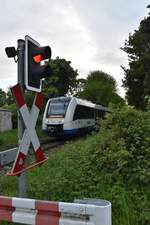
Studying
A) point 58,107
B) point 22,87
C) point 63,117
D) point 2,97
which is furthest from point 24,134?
point 2,97

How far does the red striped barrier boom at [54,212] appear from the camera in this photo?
4.75 m

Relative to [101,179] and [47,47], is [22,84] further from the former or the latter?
[101,179]

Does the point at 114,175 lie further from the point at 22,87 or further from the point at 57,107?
the point at 57,107

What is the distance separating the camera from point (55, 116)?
103 feet

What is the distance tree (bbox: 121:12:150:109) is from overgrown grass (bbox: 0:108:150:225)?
1167 inches

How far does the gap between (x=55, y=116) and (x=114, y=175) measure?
22.9 m

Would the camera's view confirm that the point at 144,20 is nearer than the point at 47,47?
No

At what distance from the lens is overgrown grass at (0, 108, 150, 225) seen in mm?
7104

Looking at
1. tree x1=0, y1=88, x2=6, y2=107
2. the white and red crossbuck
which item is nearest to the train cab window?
the white and red crossbuck

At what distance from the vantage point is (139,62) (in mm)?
44500

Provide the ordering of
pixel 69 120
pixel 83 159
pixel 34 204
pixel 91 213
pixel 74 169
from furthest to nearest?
pixel 69 120, pixel 83 159, pixel 74 169, pixel 34 204, pixel 91 213

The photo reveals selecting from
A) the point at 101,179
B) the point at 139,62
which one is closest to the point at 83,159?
the point at 101,179

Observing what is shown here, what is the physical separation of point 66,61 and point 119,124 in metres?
56.3

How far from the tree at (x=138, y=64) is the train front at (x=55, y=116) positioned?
10.8 meters
